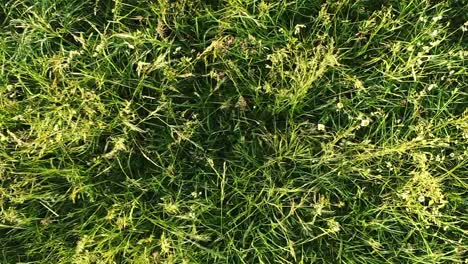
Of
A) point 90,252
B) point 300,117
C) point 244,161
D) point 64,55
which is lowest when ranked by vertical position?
point 90,252

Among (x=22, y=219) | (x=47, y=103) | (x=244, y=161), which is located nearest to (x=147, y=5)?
(x=47, y=103)

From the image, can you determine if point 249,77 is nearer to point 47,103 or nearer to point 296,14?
point 296,14

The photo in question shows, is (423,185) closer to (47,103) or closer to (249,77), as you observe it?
(249,77)

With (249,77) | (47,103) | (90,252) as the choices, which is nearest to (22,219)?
(90,252)

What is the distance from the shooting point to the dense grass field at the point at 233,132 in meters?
1.68

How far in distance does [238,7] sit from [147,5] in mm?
285

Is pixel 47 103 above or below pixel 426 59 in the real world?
below

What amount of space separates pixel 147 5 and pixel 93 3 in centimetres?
18

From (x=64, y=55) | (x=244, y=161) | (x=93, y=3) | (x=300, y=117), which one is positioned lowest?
(x=244, y=161)

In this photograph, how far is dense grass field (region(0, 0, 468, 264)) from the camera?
1685 millimetres

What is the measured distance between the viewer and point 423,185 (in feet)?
5.45

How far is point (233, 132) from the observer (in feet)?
5.72

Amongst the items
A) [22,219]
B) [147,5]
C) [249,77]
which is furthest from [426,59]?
[22,219]

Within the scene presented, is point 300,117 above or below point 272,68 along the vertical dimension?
below
